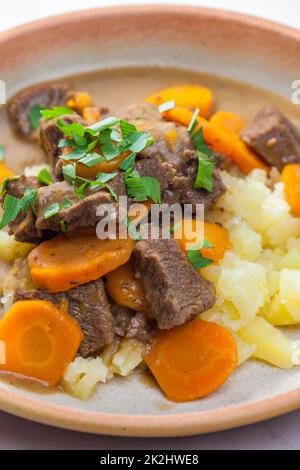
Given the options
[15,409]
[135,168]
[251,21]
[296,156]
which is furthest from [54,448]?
[251,21]

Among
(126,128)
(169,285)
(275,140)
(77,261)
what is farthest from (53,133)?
(275,140)

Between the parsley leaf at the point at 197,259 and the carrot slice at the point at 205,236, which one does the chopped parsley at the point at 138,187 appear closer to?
the carrot slice at the point at 205,236

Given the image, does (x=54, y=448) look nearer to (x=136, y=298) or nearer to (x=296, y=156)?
(x=136, y=298)

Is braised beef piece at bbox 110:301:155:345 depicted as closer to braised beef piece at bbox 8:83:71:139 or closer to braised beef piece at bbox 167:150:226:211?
braised beef piece at bbox 167:150:226:211

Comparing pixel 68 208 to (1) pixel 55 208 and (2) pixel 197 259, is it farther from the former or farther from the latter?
(2) pixel 197 259

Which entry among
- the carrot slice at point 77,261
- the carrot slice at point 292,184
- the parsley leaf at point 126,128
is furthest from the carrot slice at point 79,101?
the carrot slice at point 77,261
